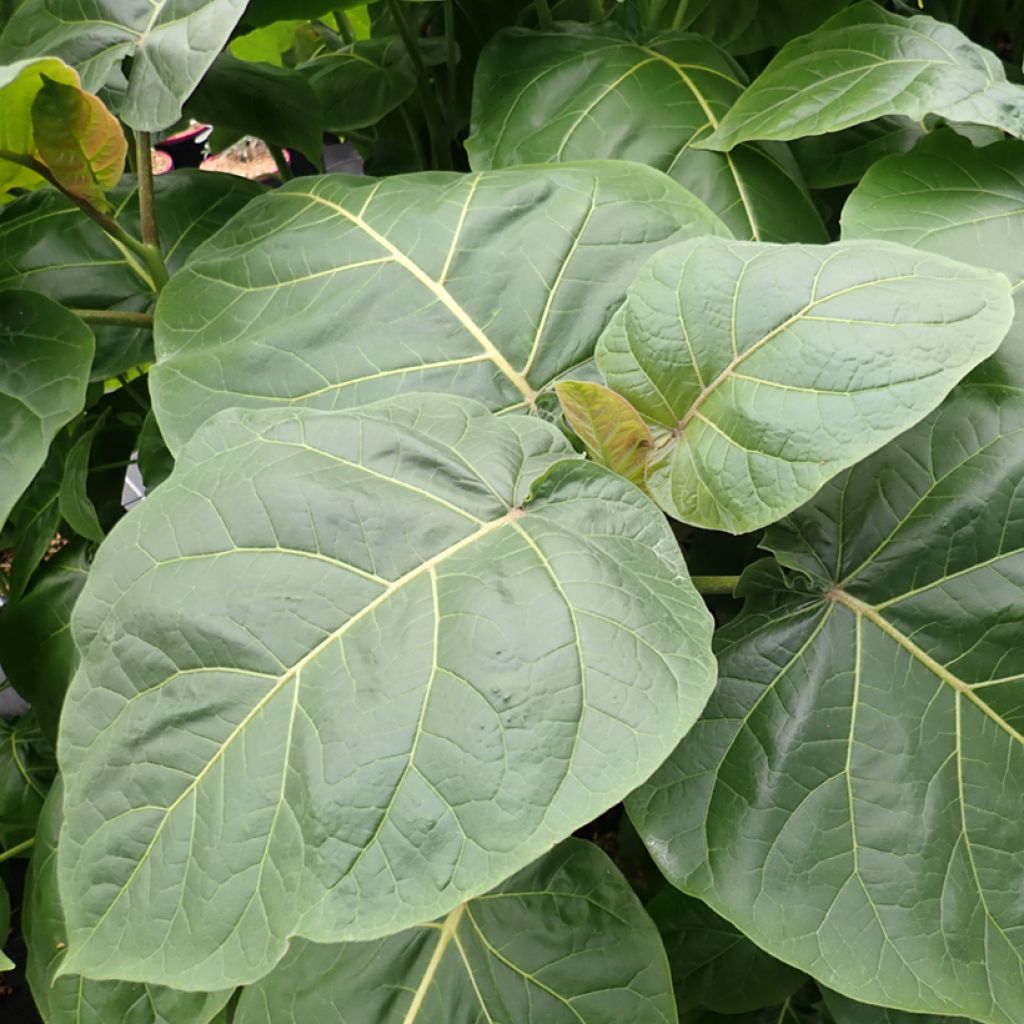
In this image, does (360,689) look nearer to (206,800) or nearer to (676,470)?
(206,800)

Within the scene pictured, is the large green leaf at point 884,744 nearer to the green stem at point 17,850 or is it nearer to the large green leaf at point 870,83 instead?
the large green leaf at point 870,83

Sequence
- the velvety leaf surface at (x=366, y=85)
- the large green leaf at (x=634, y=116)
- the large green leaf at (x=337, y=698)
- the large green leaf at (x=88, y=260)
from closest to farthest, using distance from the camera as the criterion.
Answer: the large green leaf at (x=337, y=698) → the large green leaf at (x=634, y=116) → the large green leaf at (x=88, y=260) → the velvety leaf surface at (x=366, y=85)

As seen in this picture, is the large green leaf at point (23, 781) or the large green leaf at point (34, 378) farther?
the large green leaf at point (23, 781)

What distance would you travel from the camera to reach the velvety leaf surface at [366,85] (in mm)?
1089

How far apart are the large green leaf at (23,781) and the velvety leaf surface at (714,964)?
732 millimetres

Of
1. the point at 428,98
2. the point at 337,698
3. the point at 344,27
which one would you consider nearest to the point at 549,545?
the point at 337,698

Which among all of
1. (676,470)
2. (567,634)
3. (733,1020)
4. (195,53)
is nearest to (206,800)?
(567,634)

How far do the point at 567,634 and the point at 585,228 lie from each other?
342mm

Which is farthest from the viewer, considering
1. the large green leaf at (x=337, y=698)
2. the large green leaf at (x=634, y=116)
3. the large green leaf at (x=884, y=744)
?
the large green leaf at (x=634, y=116)

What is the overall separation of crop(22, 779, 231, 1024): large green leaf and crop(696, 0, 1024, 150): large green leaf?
684mm

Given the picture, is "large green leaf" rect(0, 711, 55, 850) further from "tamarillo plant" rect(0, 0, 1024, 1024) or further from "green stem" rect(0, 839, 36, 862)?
"tamarillo plant" rect(0, 0, 1024, 1024)

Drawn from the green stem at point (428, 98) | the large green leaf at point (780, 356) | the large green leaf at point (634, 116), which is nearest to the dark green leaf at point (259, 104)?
the green stem at point (428, 98)

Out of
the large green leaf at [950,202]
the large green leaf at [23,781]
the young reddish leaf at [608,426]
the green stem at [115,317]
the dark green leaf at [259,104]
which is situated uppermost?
the dark green leaf at [259,104]

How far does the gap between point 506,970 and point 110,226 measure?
0.60m
